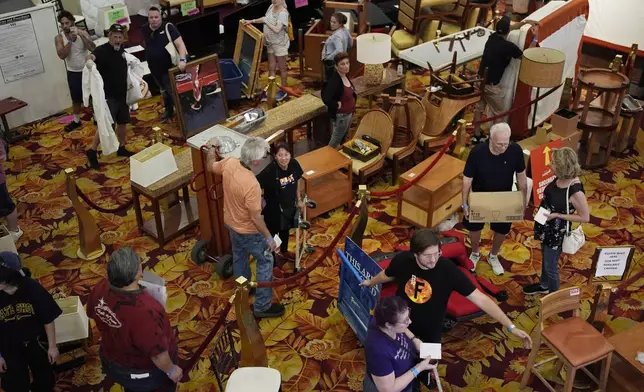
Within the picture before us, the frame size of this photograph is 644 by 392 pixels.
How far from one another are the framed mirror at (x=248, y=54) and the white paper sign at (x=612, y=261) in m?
5.34

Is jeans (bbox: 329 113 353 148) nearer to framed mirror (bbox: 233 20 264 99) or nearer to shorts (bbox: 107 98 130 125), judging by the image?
framed mirror (bbox: 233 20 264 99)

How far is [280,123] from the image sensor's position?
267 inches

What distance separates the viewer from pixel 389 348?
3.52 metres

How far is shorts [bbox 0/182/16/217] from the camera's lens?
5.99m

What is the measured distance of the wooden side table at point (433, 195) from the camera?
6.25 metres

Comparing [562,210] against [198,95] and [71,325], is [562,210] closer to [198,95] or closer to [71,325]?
[71,325]

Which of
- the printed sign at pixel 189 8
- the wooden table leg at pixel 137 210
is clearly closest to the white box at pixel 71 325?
the wooden table leg at pixel 137 210

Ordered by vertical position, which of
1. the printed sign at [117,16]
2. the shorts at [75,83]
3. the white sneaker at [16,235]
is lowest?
the white sneaker at [16,235]

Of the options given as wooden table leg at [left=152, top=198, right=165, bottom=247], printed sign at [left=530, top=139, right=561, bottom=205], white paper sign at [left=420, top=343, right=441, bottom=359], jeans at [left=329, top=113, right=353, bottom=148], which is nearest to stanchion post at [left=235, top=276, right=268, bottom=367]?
white paper sign at [left=420, top=343, right=441, bottom=359]

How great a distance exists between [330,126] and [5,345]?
4541 mm

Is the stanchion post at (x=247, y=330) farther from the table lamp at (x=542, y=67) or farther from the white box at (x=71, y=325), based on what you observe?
the table lamp at (x=542, y=67)

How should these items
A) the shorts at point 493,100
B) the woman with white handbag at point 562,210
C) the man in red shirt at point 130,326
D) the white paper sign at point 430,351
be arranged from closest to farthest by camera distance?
1. the man in red shirt at point 130,326
2. the white paper sign at point 430,351
3. the woman with white handbag at point 562,210
4. the shorts at point 493,100

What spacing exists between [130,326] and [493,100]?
5.59 metres

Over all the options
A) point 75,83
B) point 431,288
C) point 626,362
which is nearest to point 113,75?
point 75,83
